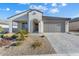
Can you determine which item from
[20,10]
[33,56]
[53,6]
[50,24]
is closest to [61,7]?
Answer: [53,6]

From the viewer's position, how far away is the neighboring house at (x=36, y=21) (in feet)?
29.6

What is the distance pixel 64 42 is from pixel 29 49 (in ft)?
6.50

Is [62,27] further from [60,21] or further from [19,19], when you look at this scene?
[19,19]

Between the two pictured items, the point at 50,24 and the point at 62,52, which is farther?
the point at 50,24

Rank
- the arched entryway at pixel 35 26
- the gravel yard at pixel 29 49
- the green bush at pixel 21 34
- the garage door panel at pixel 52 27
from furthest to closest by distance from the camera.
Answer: the garage door panel at pixel 52 27, the arched entryway at pixel 35 26, the green bush at pixel 21 34, the gravel yard at pixel 29 49

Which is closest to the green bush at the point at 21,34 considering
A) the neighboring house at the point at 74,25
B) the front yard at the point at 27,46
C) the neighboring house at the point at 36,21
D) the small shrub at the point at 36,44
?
the front yard at the point at 27,46

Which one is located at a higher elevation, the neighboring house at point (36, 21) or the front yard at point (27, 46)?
the neighboring house at point (36, 21)

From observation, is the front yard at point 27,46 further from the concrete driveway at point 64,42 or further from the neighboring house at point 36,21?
the neighboring house at point 36,21

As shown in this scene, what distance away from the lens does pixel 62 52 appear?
8367 mm

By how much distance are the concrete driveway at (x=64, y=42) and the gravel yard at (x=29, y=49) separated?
0.34m

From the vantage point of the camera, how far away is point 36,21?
30.3 feet

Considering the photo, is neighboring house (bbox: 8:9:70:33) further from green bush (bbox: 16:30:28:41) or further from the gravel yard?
the gravel yard

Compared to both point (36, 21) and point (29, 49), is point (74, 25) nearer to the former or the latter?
point (36, 21)

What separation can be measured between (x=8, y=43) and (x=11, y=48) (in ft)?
1.40
